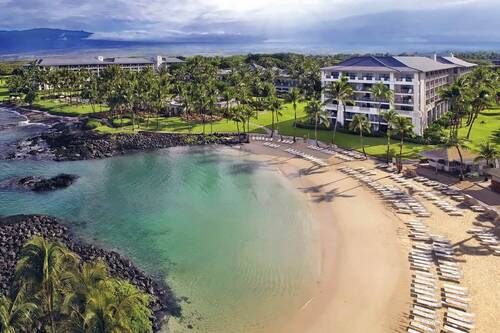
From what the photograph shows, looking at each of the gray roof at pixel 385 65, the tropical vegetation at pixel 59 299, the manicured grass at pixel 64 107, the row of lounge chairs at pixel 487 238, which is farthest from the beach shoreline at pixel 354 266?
the manicured grass at pixel 64 107

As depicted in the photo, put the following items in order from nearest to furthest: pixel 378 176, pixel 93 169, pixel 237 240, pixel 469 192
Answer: pixel 237 240
pixel 469 192
pixel 378 176
pixel 93 169

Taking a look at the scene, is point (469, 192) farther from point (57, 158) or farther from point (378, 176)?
point (57, 158)

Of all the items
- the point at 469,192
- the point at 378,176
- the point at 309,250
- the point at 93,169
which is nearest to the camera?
the point at 309,250

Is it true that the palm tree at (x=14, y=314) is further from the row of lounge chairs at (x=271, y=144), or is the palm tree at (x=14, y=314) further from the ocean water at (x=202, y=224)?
the row of lounge chairs at (x=271, y=144)

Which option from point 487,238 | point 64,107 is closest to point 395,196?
point 487,238

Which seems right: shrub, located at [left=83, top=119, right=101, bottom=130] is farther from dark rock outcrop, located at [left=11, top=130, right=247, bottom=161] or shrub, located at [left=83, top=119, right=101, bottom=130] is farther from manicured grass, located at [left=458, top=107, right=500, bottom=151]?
manicured grass, located at [left=458, top=107, right=500, bottom=151]

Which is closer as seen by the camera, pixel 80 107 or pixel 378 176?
pixel 378 176

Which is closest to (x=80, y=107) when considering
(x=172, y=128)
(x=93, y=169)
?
(x=172, y=128)

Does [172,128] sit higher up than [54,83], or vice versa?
[54,83]

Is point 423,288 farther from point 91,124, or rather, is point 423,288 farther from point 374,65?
point 91,124
